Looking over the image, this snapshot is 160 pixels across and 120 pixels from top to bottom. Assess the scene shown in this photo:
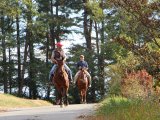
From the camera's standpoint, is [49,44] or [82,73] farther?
[49,44]

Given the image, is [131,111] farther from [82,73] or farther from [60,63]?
[82,73]

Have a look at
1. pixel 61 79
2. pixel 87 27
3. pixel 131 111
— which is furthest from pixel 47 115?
pixel 87 27

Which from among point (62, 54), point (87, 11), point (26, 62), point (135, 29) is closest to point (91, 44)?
point (87, 11)

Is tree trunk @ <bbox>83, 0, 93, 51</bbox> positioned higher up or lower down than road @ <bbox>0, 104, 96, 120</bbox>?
higher up

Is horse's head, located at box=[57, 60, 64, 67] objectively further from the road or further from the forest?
the forest

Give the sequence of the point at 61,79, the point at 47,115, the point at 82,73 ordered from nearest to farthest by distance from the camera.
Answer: the point at 47,115 → the point at 61,79 → the point at 82,73

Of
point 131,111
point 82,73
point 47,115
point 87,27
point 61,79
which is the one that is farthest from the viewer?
point 87,27

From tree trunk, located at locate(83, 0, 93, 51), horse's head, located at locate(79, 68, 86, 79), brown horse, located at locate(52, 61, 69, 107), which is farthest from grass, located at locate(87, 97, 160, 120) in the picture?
tree trunk, located at locate(83, 0, 93, 51)

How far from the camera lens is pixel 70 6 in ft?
214

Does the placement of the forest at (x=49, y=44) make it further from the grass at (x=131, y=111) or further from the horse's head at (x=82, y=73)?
the grass at (x=131, y=111)

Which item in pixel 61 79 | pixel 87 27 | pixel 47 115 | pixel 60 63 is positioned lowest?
pixel 47 115

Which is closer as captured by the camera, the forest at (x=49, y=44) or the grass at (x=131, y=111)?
the grass at (x=131, y=111)

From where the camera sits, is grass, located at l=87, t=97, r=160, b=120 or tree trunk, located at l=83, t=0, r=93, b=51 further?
tree trunk, located at l=83, t=0, r=93, b=51

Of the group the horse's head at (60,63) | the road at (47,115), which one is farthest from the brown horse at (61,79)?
the road at (47,115)
